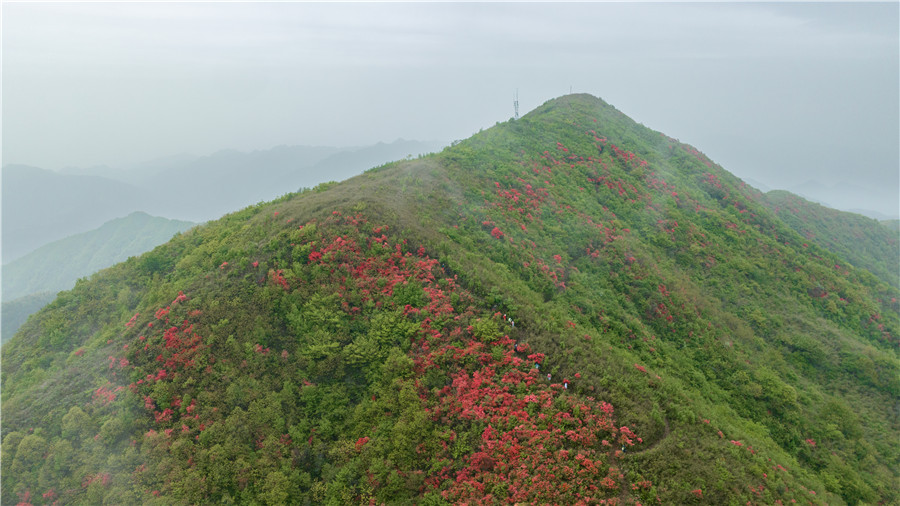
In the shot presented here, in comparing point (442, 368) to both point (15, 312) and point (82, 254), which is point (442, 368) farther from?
point (82, 254)

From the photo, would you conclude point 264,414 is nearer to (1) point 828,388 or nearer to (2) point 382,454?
(2) point 382,454

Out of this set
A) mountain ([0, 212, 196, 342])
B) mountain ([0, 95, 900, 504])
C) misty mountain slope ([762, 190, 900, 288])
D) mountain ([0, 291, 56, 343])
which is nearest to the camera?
mountain ([0, 95, 900, 504])

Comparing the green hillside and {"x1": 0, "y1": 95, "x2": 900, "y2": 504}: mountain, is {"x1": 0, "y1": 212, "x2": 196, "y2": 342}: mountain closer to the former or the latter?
the green hillside

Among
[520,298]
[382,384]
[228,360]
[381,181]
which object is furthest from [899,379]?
[228,360]

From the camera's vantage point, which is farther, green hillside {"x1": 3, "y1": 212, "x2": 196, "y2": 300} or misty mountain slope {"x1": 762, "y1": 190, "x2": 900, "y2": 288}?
green hillside {"x1": 3, "y1": 212, "x2": 196, "y2": 300}

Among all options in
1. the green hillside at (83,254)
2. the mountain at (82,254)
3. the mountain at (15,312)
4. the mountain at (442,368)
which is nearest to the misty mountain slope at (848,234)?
the mountain at (442,368)

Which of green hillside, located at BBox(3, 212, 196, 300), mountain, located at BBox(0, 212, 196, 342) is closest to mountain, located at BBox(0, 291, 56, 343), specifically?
mountain, located at BBox(0, 212, 196, 342)

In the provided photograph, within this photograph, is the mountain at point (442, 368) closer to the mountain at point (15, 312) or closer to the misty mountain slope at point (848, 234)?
the misty mountain slope at point (848, 234)
